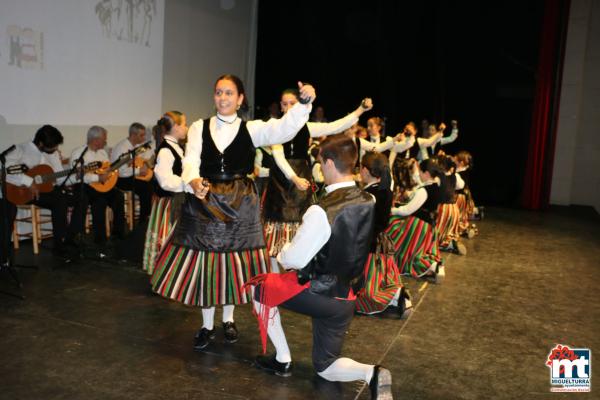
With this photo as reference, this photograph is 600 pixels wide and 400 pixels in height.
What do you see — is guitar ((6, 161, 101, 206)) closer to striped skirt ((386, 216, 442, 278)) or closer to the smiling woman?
the smiling woman

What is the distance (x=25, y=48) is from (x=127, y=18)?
5.03 ft

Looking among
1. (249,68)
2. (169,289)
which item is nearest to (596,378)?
(169,289)

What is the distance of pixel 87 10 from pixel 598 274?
5.71 m

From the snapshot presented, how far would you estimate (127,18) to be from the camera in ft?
21.8

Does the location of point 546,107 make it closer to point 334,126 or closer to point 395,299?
point 334,126

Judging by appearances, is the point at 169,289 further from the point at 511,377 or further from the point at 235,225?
the point at 511,377

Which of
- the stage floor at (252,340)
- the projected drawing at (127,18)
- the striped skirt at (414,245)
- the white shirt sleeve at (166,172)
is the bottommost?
the stage floor at (252,340)

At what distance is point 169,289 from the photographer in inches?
119

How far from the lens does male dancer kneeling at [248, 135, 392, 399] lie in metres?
2.43

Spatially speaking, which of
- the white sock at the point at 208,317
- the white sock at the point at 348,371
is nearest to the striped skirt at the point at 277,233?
the white sock at the point at 208,317

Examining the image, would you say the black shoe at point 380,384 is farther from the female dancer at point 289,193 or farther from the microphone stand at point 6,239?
the microphone stand at point 6,239

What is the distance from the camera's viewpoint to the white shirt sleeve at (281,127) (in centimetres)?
288

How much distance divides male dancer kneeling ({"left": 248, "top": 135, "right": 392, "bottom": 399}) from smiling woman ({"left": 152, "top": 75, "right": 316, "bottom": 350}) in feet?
1.00

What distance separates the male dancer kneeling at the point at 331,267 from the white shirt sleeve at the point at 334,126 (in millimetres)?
1660
